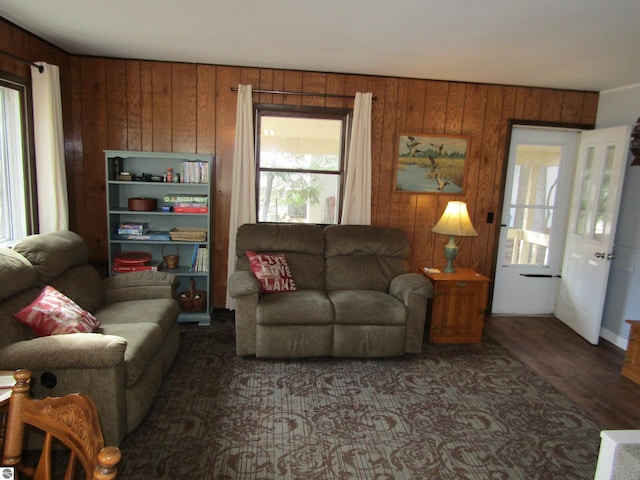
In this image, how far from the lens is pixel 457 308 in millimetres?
3879

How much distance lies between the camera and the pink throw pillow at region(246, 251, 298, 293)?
358 centimetres

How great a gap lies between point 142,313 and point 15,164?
5.26 feet

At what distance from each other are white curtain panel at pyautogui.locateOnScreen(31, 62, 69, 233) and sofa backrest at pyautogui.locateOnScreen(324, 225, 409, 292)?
2.27 metres

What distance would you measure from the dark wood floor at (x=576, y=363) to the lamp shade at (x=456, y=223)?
3.52ft

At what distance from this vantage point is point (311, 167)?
436 centimetres

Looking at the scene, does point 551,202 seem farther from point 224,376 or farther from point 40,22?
point 40,22

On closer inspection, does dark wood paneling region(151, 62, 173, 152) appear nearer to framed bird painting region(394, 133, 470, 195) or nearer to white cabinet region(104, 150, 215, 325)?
white cabinet region(104, 150, 215, 325)

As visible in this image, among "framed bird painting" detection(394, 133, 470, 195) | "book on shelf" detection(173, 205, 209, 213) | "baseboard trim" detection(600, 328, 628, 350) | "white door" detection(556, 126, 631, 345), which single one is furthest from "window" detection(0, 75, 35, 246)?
"baseboard trim" detection(600, 328, 628, 350)

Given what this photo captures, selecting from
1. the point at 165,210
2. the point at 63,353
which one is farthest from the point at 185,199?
the point at 63,353

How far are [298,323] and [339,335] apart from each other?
13.5 inches

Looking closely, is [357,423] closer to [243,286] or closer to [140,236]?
[243,286]

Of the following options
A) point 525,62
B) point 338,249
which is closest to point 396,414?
point 338,249

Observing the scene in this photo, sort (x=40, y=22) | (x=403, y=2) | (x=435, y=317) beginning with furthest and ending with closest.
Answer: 1. (x=435, y=317)
2. (x=40, y=22)
3. (x=403, y=2)

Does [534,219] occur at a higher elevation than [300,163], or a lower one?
lower
